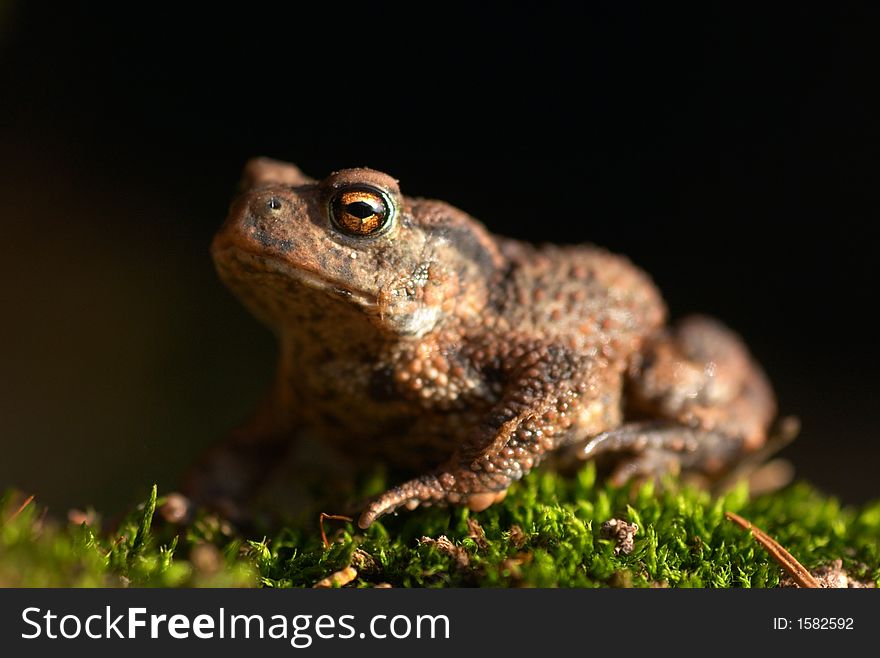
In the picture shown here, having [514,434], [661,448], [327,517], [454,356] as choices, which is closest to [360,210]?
[454,356]

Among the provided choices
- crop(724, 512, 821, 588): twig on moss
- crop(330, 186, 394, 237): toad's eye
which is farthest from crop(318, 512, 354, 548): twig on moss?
crop(724, 512, 821, 588): twig on moss

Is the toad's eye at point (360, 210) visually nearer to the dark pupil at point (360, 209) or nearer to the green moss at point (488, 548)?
the dark pupil at point (360, 209)

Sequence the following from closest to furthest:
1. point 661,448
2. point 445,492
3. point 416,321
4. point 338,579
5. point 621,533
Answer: point 338,579 → point 621,533 → point 445,492 → point 416,321 → point 661,448

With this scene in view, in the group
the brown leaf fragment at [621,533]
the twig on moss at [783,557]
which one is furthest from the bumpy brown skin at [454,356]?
the twig on moss at [783,557]

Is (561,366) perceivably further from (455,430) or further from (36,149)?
(36,149)

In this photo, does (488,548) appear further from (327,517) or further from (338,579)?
(327,517)

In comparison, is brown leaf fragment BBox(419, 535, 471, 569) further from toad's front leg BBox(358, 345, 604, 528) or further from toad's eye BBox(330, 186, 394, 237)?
toad's eye BBox(330, 186, 394, 237)
